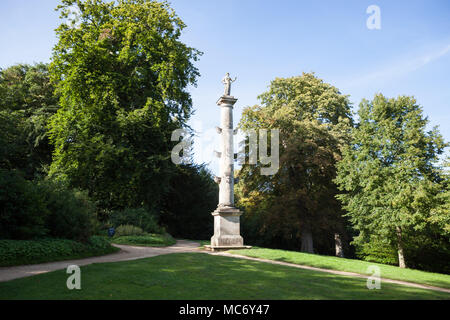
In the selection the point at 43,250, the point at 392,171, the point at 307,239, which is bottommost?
the point at 307,239

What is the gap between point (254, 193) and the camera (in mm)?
25266

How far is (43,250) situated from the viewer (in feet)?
32.6

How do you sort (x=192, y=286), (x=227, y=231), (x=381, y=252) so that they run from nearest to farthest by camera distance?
(x=192, y=286), (x=227, y=231), (x=381, y=252)

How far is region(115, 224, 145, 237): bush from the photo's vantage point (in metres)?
18.2

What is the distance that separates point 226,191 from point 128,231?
7.14m

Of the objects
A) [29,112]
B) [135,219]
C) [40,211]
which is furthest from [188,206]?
[40,211]

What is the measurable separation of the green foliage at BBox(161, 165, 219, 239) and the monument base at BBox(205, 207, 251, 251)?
13.6 m

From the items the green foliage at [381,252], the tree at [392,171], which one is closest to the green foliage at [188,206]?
the tree at [392,171]

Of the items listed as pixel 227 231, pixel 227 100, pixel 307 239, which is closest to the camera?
pixel 227 231

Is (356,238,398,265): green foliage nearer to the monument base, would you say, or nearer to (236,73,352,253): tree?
(236,73,352,253): tree

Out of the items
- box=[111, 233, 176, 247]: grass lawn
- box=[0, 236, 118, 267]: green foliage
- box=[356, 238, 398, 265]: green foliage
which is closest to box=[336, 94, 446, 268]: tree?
box=[356, 238, 398, 265]: green foliage

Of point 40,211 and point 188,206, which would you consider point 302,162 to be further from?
point 40,211

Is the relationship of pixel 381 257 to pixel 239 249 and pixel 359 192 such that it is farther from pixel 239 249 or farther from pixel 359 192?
pixel 239 249
